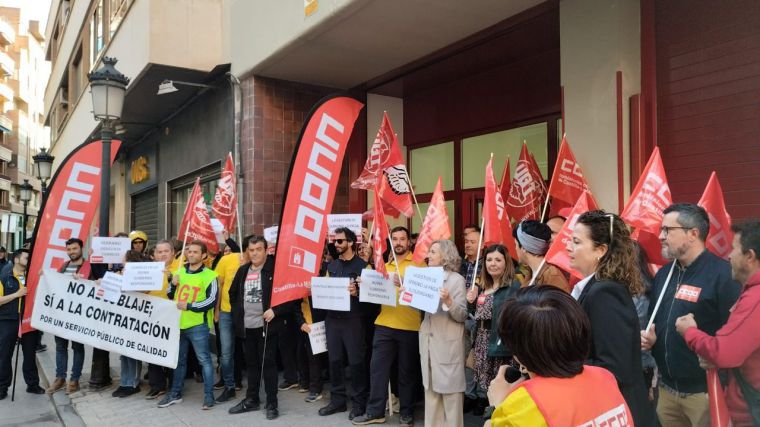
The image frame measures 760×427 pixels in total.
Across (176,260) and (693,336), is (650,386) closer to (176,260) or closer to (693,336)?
(693,336)

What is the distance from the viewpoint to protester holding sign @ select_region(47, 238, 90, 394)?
23.6 ft

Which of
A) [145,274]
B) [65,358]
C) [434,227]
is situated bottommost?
[65,358]

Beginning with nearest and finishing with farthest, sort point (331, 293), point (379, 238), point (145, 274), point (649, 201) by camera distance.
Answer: point (649, 201) → point (379, 238) → point (331, 293) → point (145, 274)

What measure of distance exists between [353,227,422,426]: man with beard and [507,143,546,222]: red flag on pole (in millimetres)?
2054

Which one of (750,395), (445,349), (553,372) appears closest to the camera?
(553,372)

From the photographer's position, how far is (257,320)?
609 centimetres

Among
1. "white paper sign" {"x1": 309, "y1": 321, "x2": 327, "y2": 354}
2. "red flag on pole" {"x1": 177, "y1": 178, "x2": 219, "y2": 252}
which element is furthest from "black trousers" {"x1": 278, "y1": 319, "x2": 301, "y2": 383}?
"red flag on pole" {"x1": 177, "y1": 178, "x2": 219, "y2": 252}

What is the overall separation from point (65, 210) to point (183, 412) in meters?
3.46

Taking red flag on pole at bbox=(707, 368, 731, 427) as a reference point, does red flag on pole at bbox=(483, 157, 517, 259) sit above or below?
above

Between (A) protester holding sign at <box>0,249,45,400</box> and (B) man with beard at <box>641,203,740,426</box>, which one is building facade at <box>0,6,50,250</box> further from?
(B) man with beard at <box>641,203,740,426</box>

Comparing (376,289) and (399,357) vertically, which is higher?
(376,289)

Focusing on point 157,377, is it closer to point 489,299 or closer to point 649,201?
point 489,299

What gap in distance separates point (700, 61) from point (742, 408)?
147 inches

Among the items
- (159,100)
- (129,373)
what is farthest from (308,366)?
(159,100)
